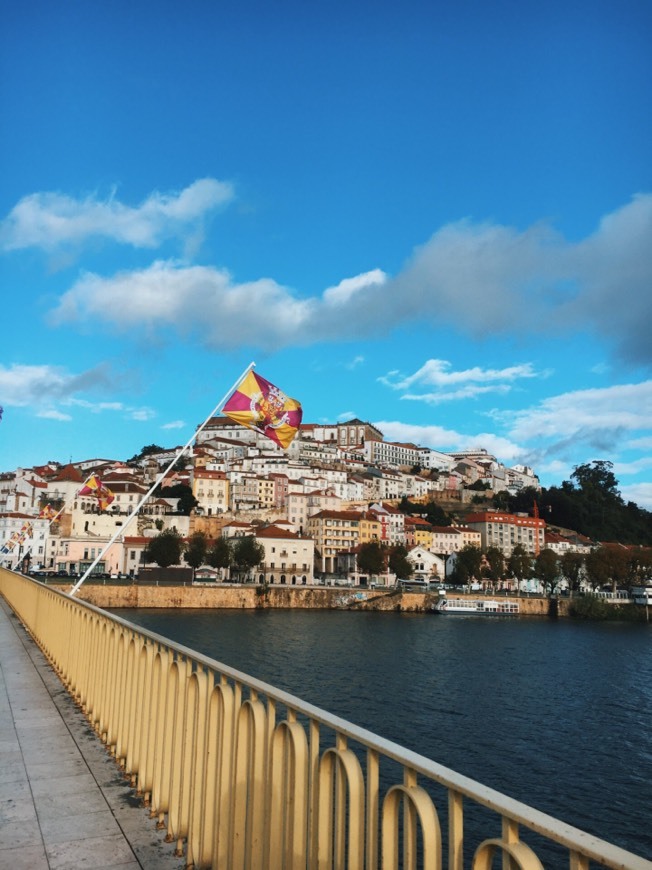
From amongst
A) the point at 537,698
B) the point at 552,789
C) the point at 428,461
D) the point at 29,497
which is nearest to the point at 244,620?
the point at 537,698

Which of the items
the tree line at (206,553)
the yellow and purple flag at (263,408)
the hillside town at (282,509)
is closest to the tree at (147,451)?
the hillside town at (282,509)

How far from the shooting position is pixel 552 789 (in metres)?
16.0

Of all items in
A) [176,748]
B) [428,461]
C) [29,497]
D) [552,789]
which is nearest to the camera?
[176,748]

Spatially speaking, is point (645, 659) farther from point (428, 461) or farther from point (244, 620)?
point (428, 461)

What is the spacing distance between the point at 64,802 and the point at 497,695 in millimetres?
26649

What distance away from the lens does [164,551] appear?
269ft

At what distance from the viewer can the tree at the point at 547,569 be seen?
3772 inches

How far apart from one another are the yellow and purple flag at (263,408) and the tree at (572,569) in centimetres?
9480

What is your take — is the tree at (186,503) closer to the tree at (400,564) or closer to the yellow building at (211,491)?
the yellow building at (211,491)

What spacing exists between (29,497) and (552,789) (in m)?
109

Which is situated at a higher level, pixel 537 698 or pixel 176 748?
pixel 176 748

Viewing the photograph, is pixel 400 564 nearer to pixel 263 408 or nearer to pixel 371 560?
pixel 371 560

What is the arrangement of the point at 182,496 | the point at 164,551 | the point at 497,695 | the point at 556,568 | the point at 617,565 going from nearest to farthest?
the point at 497,695 < the point at 164,551 < the point at 617,565 < the point at 556,568 < the point at 182,496

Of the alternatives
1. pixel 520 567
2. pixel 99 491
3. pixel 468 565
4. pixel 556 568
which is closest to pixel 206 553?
pixel 468 565
